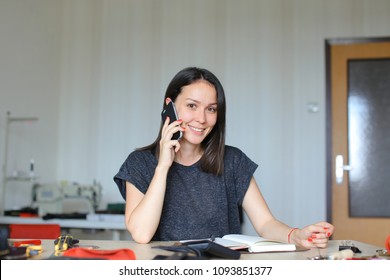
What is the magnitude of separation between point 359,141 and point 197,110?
10.1ft

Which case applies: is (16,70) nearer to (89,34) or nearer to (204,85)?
(89,34)

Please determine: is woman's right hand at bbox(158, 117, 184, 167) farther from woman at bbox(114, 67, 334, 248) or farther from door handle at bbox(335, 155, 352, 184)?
door handle at bbox(335, 155, 352, 184)

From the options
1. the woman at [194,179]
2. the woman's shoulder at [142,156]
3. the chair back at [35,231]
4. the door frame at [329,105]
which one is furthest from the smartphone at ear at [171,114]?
the door frame at [329,105]

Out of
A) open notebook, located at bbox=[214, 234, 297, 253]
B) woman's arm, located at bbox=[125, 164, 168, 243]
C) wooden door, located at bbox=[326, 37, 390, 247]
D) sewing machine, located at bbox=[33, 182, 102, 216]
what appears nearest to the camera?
open notebook, located at bbox=[214, 234, 297, 253]

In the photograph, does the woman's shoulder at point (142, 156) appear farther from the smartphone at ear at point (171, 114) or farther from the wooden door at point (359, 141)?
the wooden door at point (359, 141)

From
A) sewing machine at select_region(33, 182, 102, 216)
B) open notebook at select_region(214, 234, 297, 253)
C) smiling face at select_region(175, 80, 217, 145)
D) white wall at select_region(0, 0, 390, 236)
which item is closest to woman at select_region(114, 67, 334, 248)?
smiling face at select_region(175, 80, 217, 145)

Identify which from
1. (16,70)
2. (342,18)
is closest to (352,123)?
(342,18)

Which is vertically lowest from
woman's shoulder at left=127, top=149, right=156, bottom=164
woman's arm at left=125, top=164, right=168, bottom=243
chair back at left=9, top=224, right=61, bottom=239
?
chair back at left=9, top=224, right=61, bottom=239

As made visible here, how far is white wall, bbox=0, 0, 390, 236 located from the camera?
180 inches

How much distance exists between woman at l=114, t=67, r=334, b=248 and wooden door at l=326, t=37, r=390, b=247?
9.13 ft

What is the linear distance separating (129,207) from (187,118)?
374 millimetres

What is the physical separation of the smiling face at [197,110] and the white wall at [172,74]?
2.82m

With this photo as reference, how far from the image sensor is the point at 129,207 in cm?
168
